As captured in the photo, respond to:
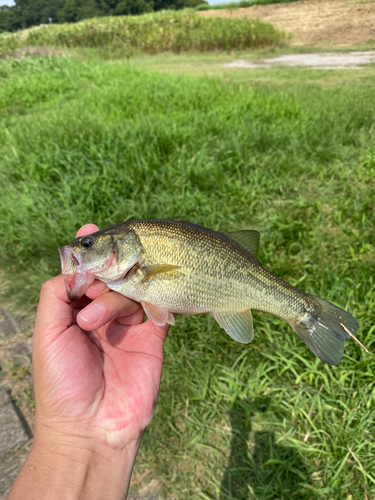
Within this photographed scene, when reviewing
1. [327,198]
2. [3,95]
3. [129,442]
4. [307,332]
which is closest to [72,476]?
[129,442]

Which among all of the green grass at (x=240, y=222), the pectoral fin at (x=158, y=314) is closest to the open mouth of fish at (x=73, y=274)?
the pectoral fin at (x=158, y=314)

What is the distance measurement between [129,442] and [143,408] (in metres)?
0.17

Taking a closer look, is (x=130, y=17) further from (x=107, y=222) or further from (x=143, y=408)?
(x=143, y=408)

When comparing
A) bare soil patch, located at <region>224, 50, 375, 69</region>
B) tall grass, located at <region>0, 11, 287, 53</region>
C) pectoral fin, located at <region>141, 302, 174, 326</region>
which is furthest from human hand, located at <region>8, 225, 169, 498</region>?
tall grass, located at <region>0, 11, 287, 53</region>

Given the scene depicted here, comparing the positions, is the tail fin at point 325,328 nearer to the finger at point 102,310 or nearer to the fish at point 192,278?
the fish at point 192,278

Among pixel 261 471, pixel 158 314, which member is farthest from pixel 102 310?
pixel 261 471

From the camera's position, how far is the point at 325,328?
5.32 ft

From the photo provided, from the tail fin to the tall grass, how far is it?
9861 millimetres

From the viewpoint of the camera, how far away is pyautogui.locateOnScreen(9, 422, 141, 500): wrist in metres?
1.32

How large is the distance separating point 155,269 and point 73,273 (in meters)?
0.42

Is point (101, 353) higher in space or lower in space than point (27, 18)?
lower

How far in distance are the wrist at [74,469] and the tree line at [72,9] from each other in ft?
73.6

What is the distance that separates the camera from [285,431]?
2262mm

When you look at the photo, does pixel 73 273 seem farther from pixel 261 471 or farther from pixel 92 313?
pixel 261 471
